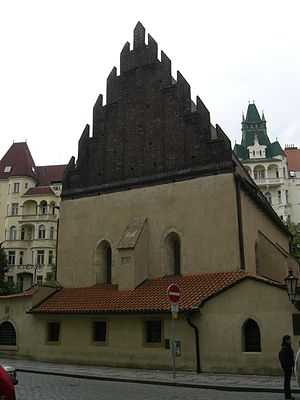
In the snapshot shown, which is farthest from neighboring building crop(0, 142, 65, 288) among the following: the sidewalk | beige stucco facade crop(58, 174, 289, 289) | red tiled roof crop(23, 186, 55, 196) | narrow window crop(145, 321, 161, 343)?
narrow window crop(145, 321, 161, 343)

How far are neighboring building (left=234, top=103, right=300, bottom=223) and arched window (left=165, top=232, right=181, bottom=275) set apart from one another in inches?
1956

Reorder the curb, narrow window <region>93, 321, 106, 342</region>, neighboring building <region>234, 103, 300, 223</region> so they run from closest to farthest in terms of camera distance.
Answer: the curb
narrow window <region>93, 321, 106, 342</region>
neighboring building <region>234, 103, 300, 223</region>

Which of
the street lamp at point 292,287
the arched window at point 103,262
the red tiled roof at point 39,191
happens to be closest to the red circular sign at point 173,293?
the street lamp at point 292,287

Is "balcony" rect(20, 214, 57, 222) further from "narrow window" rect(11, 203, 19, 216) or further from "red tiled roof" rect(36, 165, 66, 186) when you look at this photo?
"red tiled roof" rect(36, 165, 66, 186)

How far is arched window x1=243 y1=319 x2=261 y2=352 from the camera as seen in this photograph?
1581 centimetres

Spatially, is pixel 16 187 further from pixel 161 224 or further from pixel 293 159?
pixel 161 224

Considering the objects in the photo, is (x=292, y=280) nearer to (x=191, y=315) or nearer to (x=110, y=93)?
(x=191, y=315)

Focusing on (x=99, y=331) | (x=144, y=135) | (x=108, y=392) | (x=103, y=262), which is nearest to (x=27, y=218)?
(x=103, y=262)

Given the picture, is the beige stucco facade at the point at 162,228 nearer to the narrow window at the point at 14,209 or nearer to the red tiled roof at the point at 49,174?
→ the narrow window at the point at 14,209

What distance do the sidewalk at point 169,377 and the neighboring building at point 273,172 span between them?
54410 mm

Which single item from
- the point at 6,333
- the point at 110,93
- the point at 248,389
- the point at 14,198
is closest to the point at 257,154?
the point at 14,198

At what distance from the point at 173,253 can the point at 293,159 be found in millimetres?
59211

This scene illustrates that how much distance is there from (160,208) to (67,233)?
18.2 ft

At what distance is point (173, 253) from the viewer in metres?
21.1
